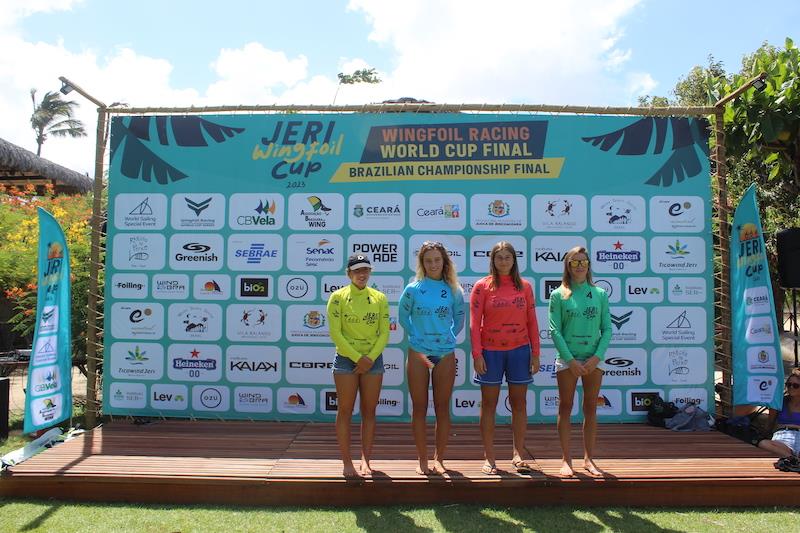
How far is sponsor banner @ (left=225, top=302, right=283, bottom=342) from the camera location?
4727 mm

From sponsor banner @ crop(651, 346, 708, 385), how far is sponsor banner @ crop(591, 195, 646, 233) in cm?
113

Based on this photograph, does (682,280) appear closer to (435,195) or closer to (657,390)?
(657,390)

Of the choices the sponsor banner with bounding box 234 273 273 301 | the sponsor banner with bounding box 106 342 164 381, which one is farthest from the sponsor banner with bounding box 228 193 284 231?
the sponsor banner with bounding box 106 342 164 381

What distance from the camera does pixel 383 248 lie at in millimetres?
4711

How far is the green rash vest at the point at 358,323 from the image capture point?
3199 mm

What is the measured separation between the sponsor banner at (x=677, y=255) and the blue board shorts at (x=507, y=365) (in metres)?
2.16

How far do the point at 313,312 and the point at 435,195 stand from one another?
152 centimetres

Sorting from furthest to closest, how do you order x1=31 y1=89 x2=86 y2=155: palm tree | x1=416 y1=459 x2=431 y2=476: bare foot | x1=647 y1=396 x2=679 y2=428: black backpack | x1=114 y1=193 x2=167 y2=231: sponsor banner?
x1=31 y1=89 x2=86 y2=155: palm tree
x1=114 y1=193 x2=167 y2=231: sponsor banner
x1=647 y1=396 x2=679 y2=428: black backpack
x1=416 y1=459 x2=431 y2=476: bare foot

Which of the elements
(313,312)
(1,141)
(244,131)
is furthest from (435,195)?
(1,141)

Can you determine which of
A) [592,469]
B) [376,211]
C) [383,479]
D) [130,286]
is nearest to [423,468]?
Result: [383,479]

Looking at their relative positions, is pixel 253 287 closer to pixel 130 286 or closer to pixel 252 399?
pixel 252 399

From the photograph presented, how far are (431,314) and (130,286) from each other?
10.1 feet

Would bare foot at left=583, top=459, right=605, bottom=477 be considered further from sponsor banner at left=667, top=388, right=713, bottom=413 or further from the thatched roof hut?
the thatched roof hut

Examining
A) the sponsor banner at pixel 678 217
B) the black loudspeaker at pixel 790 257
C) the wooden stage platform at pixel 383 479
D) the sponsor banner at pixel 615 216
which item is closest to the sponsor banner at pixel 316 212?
the wooden stage platform at pixel 383 479
